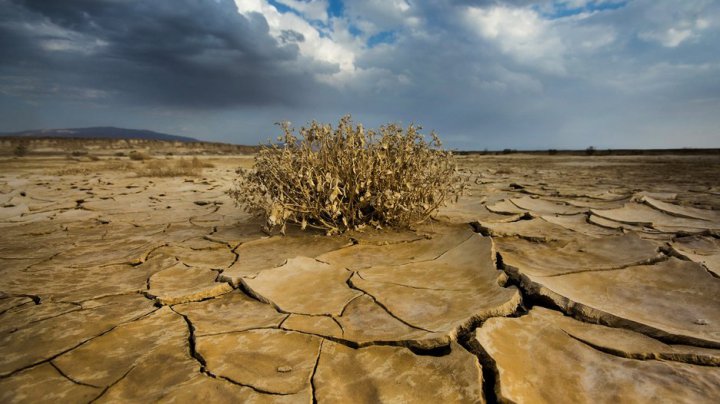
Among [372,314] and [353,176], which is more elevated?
[353,176]

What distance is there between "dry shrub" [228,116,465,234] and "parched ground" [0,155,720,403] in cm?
20

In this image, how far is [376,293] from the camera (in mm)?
1729

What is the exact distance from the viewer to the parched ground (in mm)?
1091

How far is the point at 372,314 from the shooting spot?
60.3 inches

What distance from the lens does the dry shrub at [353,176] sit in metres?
2.66

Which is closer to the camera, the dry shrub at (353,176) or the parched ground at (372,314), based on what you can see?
the parched ground at (372,314)

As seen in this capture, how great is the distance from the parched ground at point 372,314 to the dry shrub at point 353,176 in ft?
0.65

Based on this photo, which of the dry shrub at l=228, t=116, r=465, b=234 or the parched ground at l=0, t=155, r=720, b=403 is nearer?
the parched ground at l=0, t=155, r=720, b=403

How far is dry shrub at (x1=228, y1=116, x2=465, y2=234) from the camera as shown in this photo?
266cm

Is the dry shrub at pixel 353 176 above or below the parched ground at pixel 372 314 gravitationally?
above

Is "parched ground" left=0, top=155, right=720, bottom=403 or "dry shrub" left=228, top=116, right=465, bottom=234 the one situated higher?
"dry shrub" left=228, top=116, right=465, bottom=234

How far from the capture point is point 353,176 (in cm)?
271

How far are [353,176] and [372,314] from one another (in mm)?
1361

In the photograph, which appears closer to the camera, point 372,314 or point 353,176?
point 372,314
